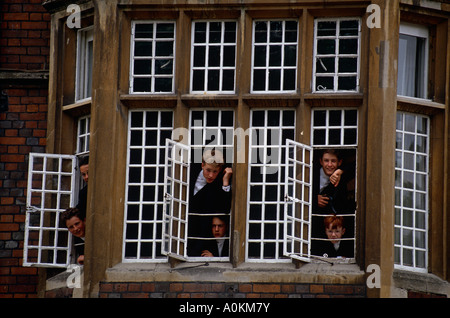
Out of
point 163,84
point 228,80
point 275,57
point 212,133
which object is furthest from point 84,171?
point 275,57

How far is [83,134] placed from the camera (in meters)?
16.8

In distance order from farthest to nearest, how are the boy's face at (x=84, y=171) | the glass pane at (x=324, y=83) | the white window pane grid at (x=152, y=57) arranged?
the boy's face at (x=84, y=171), the white window pane grid at (x=152, y=57), the glass pane at (x=324, y=83)

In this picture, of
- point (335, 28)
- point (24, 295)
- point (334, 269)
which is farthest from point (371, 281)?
point (24, 295)

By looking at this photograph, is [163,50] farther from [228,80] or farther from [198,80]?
[228,80]

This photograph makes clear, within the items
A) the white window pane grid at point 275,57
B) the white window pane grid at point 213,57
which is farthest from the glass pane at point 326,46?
the white window pane grid at point 213,57

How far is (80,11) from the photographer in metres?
16.8

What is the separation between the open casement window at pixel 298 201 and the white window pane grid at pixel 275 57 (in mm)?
748

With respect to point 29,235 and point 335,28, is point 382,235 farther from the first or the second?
point 29,235

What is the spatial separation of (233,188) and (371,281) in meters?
1.73

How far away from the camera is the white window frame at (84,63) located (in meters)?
16.9

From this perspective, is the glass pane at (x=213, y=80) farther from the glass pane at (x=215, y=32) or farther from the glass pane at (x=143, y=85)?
the glass pane at (x=143, y=85)

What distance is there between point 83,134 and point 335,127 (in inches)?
111

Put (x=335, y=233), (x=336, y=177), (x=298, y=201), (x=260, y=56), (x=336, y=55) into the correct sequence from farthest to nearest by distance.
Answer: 1. (x=260, y=56)
2. (x=336, y=55)
3. (x=336, y=177)
4. (x=335, y=233)
5. (x=298, y=201)

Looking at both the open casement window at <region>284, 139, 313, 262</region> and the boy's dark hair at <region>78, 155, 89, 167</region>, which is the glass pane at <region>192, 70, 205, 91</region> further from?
the boy's dark hair at <region>78, 155, 89, 167</region>
